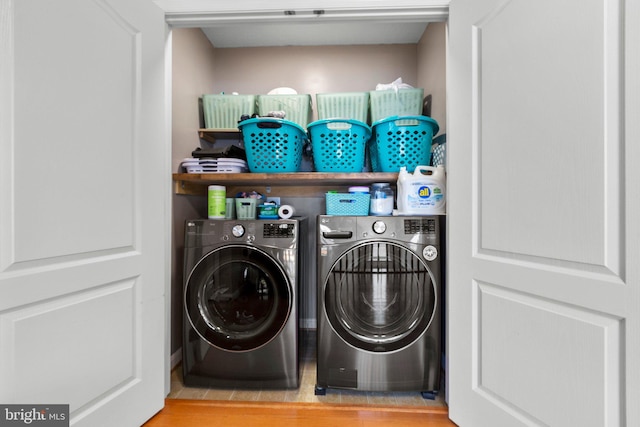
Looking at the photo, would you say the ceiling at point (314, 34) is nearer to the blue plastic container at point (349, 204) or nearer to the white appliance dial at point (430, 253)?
the blue plastic container at point (349, 204)

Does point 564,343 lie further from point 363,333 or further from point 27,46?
point 27,46

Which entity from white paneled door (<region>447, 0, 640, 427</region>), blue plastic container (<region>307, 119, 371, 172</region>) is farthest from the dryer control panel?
white paneled door (<region>447, 0, 640, 427</region>)

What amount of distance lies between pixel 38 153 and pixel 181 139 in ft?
3.27

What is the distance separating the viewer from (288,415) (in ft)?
4.79

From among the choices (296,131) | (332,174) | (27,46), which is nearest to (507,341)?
(332,174)

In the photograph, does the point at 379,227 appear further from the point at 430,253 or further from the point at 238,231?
the point at 238,231

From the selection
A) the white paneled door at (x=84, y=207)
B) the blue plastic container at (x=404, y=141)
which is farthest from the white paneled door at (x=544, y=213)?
the white paneled door at (x=84, y=207)

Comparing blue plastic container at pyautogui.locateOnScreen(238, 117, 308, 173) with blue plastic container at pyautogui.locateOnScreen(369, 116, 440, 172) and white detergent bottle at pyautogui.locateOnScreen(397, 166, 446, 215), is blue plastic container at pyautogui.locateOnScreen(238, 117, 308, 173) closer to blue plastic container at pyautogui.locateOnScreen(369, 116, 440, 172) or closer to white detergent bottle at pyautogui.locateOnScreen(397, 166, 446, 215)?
blue plastic container at pyautogui.locateOnScreen(369, 116, 440, 172)

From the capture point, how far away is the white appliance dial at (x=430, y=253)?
1.55m

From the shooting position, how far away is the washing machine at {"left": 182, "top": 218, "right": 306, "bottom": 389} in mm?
1589

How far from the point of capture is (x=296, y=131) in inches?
67.7

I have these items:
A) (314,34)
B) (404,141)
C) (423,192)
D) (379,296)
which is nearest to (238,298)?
(379,296)

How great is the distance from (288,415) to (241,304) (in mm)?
579

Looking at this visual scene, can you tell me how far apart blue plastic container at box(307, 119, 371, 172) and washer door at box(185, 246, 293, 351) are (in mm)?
627
